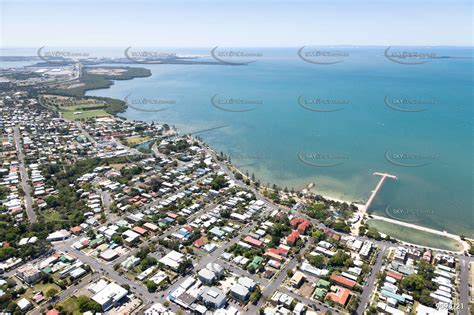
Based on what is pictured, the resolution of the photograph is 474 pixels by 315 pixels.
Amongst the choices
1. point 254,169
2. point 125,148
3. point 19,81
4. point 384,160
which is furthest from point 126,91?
point 384,160

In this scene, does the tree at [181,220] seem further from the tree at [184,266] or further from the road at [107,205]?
the road at [107,205]

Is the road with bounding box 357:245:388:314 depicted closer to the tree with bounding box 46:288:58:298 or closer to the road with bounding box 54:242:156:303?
the road with bounding box 54:242:156:303

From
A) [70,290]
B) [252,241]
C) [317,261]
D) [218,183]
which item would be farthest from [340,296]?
[218,183]

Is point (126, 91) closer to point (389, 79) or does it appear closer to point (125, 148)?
point (125, 148)

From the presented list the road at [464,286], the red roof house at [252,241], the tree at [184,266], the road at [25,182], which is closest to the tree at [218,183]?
the red roof house at [252,241]

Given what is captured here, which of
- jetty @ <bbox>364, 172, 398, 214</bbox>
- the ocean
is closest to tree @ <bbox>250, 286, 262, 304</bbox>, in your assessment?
jetty @ <bbox>364, 172, 398, 214</bbox>

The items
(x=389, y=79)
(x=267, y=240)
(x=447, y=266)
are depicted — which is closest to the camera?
(x=447, y=266)

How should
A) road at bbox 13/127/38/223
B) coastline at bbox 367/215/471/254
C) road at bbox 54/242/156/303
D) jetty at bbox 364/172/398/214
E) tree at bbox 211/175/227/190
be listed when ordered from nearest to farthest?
road at bbox 54/242/156/303 → coastline at bbox 367/215/471/254 → road at bbox 13/127/38/223 → jetty at bbox 364/172/398/214 → tree at bbox 211/175/227/190

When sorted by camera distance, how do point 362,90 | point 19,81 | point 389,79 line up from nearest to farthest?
point 362,90
point 19,81
point 389,79
